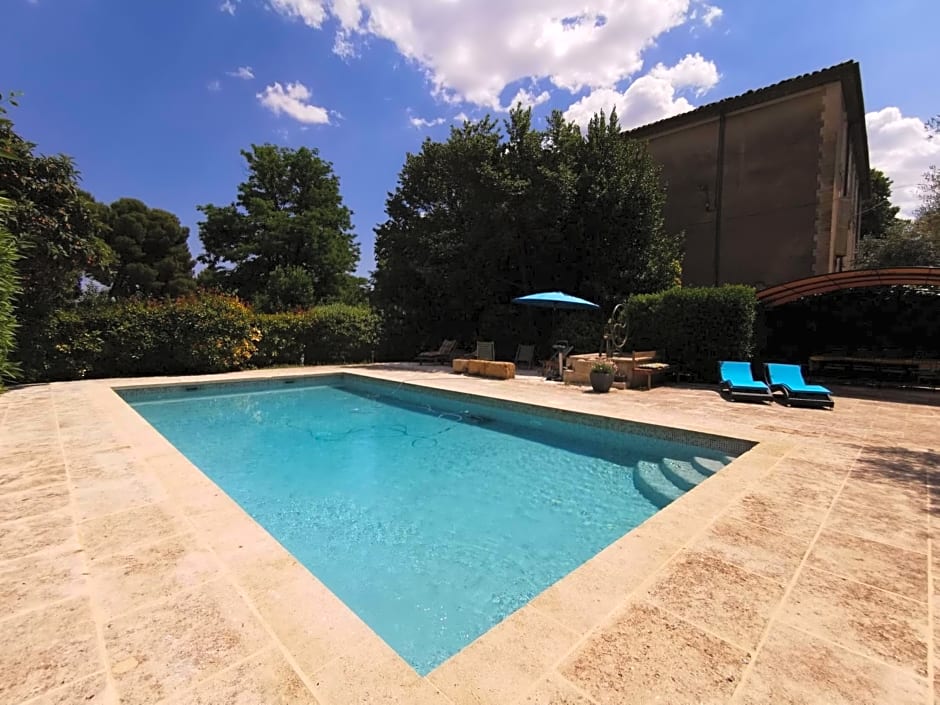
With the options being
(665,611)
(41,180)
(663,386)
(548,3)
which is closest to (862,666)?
(665,611)

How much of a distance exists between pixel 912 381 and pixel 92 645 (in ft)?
50.8

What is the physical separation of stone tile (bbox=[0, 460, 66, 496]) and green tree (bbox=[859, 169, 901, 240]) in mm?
44477

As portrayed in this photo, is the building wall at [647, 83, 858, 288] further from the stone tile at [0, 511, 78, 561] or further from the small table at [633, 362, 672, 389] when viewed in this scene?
the stone tile at [0, 511, 78, 561]

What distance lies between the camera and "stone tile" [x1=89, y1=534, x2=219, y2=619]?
A: 2281mm

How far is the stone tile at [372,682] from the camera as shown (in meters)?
1.63

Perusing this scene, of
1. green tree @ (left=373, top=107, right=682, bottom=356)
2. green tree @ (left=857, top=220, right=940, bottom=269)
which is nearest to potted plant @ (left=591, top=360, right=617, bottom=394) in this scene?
Result: green tree @ (left=373, top=107, right=682, bottom=356)

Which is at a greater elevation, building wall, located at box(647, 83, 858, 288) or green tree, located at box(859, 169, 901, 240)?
green tree, located at box(859, 169, 901, 240)

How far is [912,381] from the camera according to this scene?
427 inches

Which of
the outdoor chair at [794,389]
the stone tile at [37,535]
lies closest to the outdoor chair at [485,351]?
the outdoor chair at [794,389]

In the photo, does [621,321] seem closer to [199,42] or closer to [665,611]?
[665,611]

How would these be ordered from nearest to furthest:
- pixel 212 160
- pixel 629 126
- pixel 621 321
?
pixel 621 321 < pixel 629 126 < pixel 212 160

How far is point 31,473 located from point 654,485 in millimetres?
6326

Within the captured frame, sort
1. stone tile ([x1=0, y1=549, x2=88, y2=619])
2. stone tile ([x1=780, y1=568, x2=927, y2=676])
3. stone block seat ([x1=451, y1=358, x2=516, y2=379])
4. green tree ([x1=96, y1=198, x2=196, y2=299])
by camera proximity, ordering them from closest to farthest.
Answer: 1. stone tile ([x1=780, y1=568, x2=927, y2=676])
2. stone tile ([x1=0, y1=549, x2=88, y2=619])
3. stone block seat ([x1=451, y1=358, x2=516, y2=379])
4. green tree ([x1=96, y1=198, x2=196, y2=299])

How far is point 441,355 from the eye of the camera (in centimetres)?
1662
